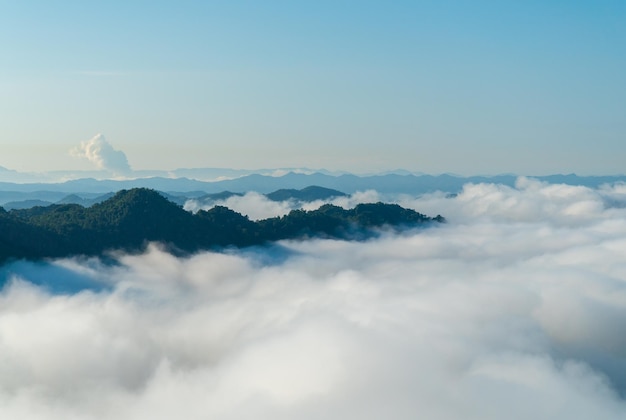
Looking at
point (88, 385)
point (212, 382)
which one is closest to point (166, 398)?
point (212, 382)

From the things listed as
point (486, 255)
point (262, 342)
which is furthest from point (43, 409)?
point (486, 255)

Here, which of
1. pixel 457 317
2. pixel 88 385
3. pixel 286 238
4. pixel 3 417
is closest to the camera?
pixel 3 417

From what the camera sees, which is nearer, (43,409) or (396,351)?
(43,409)

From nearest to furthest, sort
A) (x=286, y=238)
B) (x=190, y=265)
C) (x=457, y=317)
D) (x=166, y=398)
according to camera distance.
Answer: (x=166, y=398), (x=457, y=317), (x=190, y=265), (x=286, y=238)

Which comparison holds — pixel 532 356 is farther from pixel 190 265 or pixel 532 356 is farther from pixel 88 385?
pixel 190 265

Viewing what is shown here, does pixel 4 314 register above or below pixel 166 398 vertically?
above

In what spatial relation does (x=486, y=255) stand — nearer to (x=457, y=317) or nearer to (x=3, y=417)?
(x=457, y=317)
